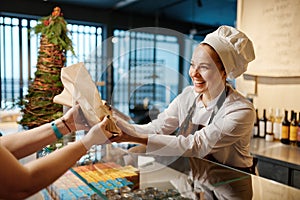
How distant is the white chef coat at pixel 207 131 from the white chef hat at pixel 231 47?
0.17 meters

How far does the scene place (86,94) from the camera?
72cm

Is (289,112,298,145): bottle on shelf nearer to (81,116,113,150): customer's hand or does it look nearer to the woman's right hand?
the woman's right hand

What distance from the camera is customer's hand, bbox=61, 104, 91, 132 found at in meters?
0.77

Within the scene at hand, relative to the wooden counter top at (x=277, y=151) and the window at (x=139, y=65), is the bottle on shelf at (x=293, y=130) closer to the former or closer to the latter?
the wooden counter top at (x=277, y=151)

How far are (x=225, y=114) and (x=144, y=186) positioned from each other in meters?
0.53

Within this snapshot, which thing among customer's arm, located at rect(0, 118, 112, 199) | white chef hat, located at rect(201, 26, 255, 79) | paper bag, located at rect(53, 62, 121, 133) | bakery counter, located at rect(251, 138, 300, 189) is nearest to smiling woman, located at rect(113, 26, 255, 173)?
white chef hat, located at rect(201, 26, 255, 79)

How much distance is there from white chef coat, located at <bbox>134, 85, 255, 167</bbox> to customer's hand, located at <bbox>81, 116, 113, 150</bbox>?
31 centimetres

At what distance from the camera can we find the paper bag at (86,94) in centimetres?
70

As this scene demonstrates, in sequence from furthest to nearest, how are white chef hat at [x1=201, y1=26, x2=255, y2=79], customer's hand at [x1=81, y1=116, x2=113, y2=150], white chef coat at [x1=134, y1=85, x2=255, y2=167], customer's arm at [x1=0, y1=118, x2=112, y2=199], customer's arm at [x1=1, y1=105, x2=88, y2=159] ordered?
1. white chef hat at [x1=201, y1=26, x2=255, y2=79]
2. white chef coat at [x1=134, y1=85, x2=255, y2=167]
3. customer's arm at [x1=1, y1=105, x2=88, y2=159]
4. customer's hand at [x1=81, y1=116, x2=113, y2=150]
5. customer's arm at [x1=0, y1=118, x2=112, y2=199]

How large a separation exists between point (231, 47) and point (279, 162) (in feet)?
3.62

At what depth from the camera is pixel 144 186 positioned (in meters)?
0.87

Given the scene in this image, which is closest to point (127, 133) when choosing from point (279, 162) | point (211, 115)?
point (211, 115)

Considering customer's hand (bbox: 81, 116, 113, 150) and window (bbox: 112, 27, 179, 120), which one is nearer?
customer's hand (bbox: 81, 116, 113, 150)

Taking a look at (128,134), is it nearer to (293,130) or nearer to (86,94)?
(86,94)
